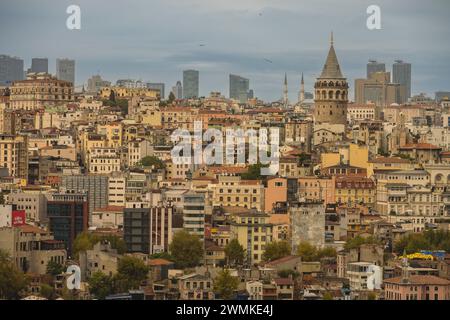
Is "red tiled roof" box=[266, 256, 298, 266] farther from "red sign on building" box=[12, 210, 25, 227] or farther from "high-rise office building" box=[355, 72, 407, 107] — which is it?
"high-rise office building" box=[355, 72, 407, 107]

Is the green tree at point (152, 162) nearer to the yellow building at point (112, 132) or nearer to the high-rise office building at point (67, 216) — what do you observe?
the yellow building at point (112, 132)

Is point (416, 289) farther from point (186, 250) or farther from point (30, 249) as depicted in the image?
point (30, 249)

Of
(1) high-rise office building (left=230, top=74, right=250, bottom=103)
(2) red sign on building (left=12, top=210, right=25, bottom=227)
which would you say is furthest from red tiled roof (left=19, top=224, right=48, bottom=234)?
(1) high-rise office building (left=230, top=74, right=250, bottom=103)

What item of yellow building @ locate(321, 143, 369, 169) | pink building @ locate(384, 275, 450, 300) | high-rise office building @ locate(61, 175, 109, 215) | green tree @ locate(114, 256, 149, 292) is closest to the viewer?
pink building @ locate(384, 275, 450, 300)

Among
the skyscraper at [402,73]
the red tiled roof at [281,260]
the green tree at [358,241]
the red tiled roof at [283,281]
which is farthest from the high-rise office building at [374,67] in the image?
the red tiled roof at [283,281]
